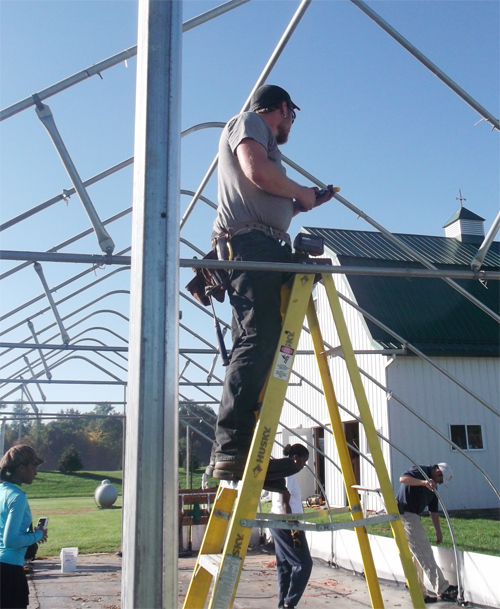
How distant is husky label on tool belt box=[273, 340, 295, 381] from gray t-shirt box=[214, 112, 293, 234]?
1.88 feet

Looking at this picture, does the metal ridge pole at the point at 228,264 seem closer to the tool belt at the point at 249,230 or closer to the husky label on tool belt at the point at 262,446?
the tool belt at the point at 249,230

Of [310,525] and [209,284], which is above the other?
[209,284]

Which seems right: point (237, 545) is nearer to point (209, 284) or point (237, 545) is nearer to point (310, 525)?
point (310, 525)

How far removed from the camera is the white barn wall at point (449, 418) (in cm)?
1345

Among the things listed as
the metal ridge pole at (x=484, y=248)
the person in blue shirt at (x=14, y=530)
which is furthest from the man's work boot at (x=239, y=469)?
the person in blue shirt at (x=14, y=530)

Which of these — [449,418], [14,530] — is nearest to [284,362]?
[14,530]

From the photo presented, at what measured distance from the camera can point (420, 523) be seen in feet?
21.7

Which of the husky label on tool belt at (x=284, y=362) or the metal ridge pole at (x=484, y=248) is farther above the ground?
the metal ridge pole at (x=484, y=248)

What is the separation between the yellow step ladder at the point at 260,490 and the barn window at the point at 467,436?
12.7 meters

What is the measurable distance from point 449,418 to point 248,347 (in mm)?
12783

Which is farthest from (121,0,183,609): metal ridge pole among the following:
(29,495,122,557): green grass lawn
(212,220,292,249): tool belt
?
(29,495,122,557): green grass lawn

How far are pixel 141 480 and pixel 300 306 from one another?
1035mm

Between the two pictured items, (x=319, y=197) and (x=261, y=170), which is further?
(x=319, y=197)

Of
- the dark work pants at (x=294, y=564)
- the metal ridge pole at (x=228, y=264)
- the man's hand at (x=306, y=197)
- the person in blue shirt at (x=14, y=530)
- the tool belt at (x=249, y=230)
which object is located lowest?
the dark work pants at (x=294, y=564)
